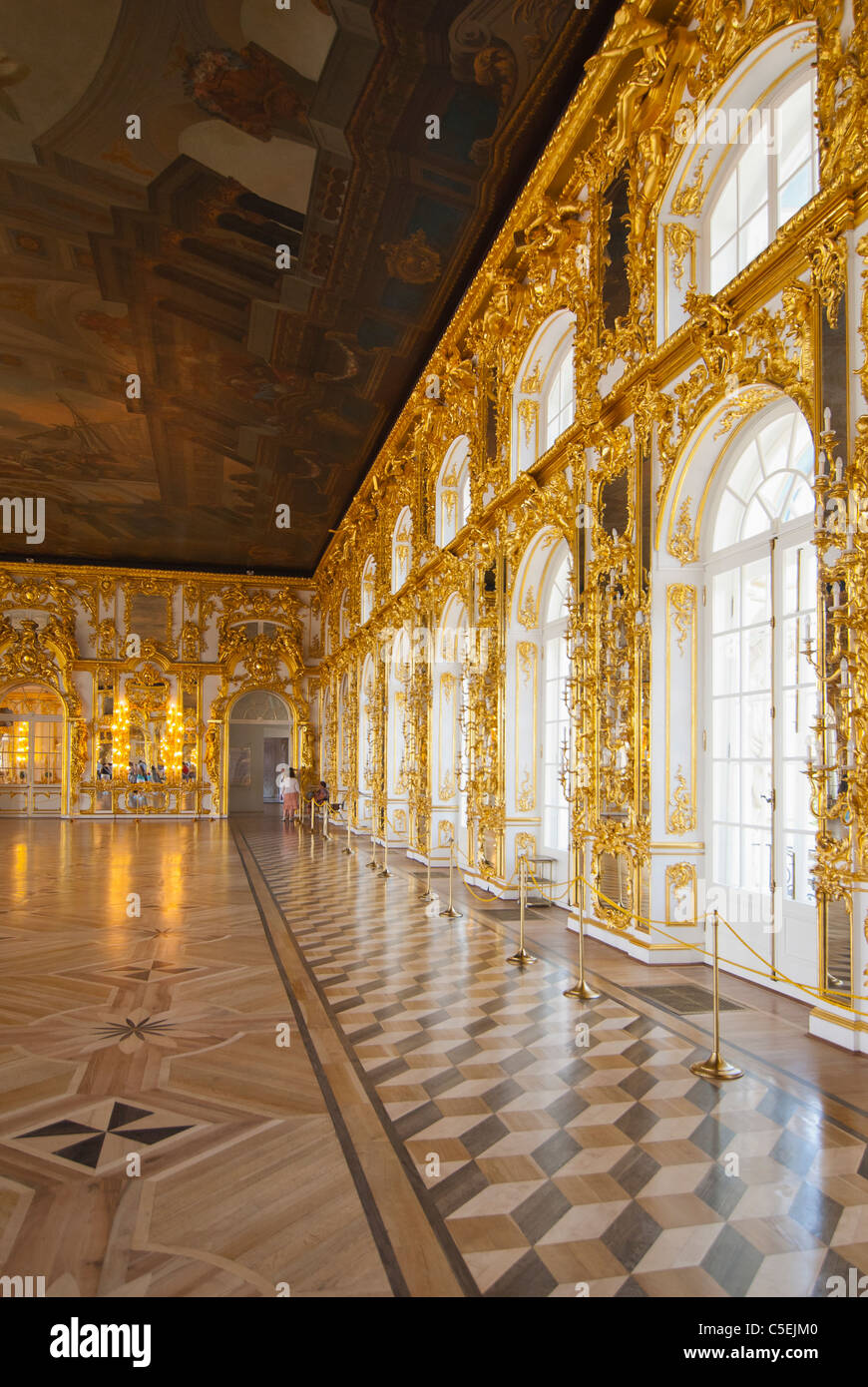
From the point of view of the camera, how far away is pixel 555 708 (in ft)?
34.6

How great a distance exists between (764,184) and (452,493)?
7.80 meters

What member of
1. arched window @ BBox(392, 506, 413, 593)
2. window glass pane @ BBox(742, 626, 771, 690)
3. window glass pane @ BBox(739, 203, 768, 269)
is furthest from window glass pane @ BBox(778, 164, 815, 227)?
arched window @ BBox(392, 506, 413, 593)

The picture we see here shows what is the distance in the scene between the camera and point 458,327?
474 inches

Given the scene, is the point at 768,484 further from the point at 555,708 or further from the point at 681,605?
the point at 555,708

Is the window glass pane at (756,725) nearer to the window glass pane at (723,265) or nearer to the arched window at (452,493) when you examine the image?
the window glass pane at (723,265)

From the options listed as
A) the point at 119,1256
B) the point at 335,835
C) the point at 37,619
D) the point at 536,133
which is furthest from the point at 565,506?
the point at 37,619

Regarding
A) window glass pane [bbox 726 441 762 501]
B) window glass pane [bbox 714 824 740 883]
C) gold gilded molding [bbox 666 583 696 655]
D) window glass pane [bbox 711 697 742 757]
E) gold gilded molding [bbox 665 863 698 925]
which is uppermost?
window glass pane [bbox 726 441 762 501]

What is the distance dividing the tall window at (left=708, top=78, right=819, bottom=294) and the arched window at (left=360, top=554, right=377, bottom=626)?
1317cm

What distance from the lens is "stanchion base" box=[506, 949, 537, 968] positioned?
7311 mm

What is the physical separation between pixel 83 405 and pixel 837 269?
14201mm

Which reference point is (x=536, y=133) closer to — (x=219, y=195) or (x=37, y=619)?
(x=219, y=195)

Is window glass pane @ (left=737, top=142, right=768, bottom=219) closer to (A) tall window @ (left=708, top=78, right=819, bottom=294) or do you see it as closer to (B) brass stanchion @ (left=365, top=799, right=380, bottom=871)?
(A) tall window @ (left=708, top=78, right=819, bottom=294)

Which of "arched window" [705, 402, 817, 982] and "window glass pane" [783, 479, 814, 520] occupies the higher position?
"window glass pane" [783, 479, 814, 520]

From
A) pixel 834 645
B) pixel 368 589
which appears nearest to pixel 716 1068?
pixel 834 645
